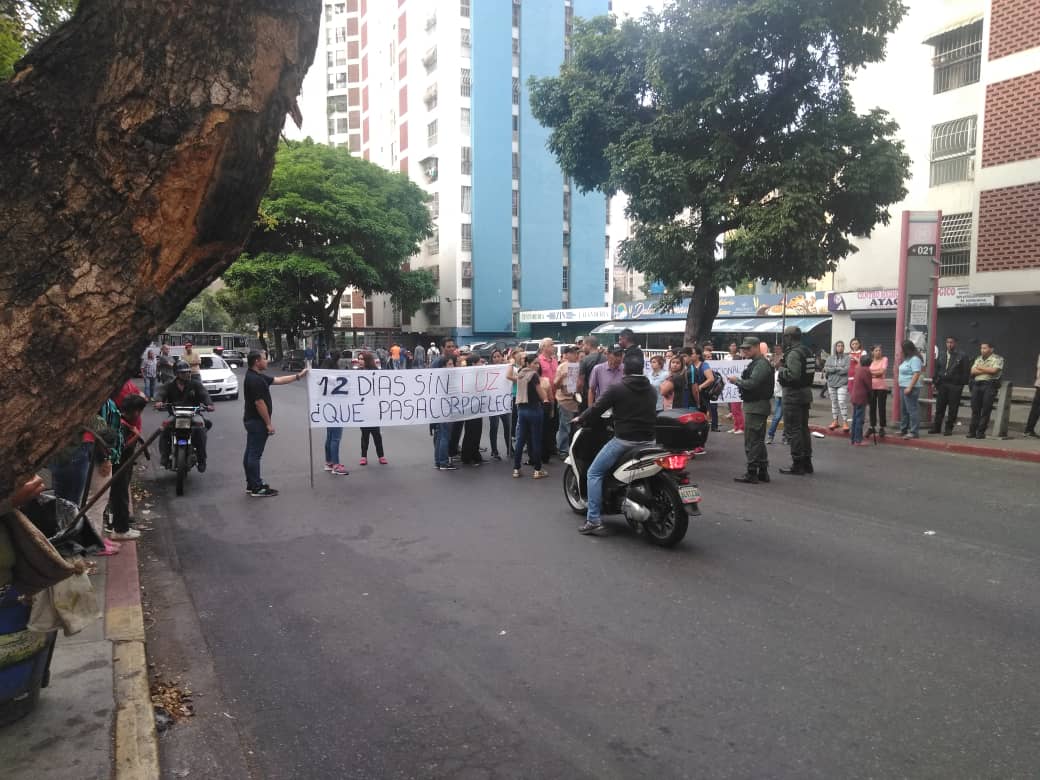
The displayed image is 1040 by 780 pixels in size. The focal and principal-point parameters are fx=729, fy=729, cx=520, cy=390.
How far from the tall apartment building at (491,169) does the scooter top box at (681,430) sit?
46.4 metres

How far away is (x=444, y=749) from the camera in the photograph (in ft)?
11.1

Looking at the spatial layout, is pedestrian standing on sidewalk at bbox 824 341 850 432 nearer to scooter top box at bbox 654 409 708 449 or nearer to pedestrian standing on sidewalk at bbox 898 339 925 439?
pedestrian standing on sidewalk at bbox 898 339 925 439

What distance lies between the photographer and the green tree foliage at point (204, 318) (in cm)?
8741

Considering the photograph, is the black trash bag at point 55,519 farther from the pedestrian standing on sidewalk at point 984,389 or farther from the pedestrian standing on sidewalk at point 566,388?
the pedestrian standing on sidewalk at point 984,389

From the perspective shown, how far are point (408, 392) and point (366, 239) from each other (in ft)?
125

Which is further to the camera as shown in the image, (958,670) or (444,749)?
(958,670)

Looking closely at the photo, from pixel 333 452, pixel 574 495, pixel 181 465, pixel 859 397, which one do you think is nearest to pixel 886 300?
pixel 859 397

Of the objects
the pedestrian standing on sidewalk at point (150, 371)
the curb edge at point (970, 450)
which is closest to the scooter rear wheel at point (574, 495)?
the curb edge at point (970, 450)

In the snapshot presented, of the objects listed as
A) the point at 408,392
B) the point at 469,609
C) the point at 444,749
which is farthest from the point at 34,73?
the point at 408,392

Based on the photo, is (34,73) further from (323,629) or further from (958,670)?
(958,670)

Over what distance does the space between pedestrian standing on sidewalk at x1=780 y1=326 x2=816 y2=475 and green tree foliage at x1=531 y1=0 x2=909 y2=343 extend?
7.35 meters

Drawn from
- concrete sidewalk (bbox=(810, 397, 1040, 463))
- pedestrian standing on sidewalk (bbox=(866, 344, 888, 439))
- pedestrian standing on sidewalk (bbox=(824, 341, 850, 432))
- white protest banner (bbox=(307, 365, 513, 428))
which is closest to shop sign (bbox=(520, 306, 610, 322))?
concrete sidewalk (bbox=(810, 397, 1040, 463))

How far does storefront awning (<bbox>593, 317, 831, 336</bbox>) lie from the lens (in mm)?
31469

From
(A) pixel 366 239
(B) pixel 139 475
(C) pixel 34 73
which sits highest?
(A) pixel 366 239
